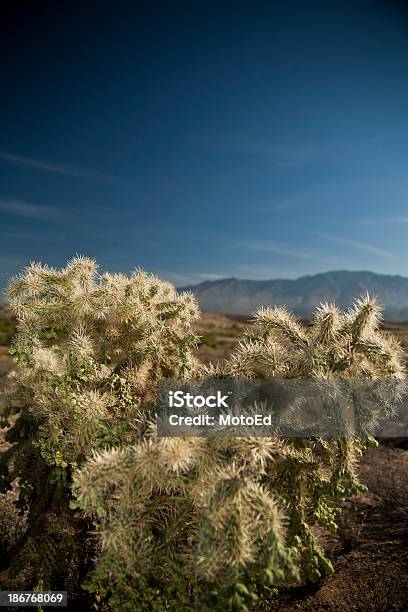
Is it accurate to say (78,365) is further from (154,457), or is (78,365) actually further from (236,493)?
(236,493)

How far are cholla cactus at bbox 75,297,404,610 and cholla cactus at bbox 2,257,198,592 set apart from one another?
535 mm

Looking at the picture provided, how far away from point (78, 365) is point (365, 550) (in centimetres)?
401

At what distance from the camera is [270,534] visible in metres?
2.81

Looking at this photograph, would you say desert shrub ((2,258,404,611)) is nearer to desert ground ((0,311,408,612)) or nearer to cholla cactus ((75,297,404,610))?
cholla cactus ((75,297,404,610))

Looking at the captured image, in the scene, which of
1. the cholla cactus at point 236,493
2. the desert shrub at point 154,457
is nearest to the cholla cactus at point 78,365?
the desert shrub at point 154,457

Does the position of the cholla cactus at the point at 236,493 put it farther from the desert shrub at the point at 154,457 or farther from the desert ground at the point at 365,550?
the desert ground at the point at 365,550

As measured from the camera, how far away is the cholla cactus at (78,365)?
4020 mm

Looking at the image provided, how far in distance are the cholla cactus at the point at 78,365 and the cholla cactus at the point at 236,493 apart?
53 cm

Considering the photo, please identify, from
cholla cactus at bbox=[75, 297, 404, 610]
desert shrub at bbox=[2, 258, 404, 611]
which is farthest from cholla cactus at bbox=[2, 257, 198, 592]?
cholla cactus at bbox=[75, 297, 404, 610]

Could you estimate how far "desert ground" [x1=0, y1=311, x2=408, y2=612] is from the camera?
4762mm

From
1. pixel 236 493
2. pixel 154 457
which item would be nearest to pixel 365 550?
pixel 236 493

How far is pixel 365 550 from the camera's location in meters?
5.77

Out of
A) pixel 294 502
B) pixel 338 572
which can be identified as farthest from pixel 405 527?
pixel 294 502

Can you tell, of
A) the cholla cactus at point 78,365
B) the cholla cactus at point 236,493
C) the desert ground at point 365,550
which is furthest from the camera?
the desert ground at point 365,550
